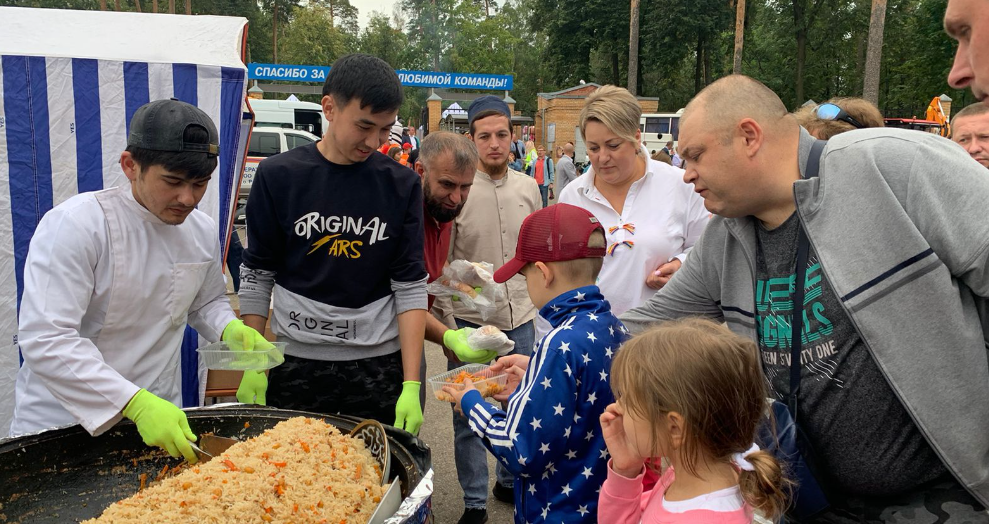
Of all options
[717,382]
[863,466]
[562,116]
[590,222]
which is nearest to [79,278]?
[590,222]

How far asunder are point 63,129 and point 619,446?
3847mm

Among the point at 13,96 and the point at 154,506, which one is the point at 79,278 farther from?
the point at 13,96

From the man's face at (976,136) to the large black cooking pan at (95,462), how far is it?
313 cm

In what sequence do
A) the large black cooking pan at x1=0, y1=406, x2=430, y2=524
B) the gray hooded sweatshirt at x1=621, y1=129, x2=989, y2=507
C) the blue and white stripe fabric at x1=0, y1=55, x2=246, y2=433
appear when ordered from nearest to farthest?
the gray hooded sweatshirt at x1=621, y1=129, x2=989, y2=507 → the large black cooking pan at x1=0, y1=406, x2=430, y2=524 → the blue and white stripe fabric at x1=0, y1=55, x2=246, y2=433

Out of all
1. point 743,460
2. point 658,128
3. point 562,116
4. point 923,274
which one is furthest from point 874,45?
point 743,460

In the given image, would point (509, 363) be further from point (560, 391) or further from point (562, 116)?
point (562, 116)

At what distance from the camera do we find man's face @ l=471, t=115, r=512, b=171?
12.4 ft

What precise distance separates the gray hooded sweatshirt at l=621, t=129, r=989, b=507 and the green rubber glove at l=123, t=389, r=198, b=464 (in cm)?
183

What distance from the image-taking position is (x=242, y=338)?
7.89 ft

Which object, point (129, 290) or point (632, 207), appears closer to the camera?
point (129, 290)

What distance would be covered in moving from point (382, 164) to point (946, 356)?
2.00 meters

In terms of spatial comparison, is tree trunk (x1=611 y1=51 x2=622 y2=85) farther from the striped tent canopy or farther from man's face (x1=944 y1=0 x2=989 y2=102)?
man's face (x1=944 y1=0 x2=989 y2=102)

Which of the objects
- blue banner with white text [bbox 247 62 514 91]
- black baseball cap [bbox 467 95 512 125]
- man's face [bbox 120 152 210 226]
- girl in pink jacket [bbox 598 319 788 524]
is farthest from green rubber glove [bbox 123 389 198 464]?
blue banner with white text [bbox 247 62 514 91]

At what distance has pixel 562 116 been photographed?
33594 millimetres
